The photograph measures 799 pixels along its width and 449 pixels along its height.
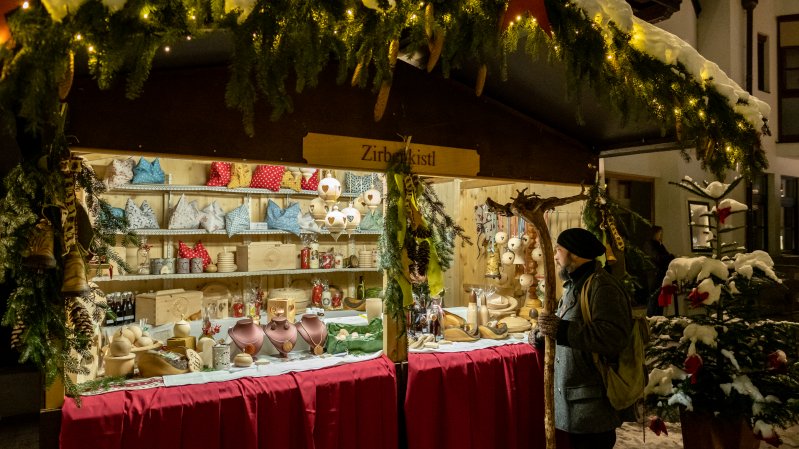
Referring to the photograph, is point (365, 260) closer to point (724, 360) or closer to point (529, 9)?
point (724, 360)

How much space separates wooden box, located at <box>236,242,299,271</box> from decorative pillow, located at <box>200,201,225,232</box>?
284 mm

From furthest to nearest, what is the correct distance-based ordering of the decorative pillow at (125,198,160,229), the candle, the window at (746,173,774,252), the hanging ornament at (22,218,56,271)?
the window at (746,173,774,252), the decorative pillow at (125,198,160,229), the candle, the hanging ornament at (22,218,56,271)

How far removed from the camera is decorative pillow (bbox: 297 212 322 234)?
529 centimetres

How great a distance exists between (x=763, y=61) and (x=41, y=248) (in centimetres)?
1111

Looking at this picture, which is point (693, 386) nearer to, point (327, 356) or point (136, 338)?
point (327, 356)

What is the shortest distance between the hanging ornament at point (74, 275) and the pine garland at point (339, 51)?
495mm

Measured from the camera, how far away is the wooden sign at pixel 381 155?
310 cm

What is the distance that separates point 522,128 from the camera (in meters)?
3.93

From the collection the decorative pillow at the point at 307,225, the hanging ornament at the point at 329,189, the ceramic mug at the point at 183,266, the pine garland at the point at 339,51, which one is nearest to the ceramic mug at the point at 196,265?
the ceramic mug at the point at 183,266

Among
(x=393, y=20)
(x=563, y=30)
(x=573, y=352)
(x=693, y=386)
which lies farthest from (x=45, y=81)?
(x=693, y=386)

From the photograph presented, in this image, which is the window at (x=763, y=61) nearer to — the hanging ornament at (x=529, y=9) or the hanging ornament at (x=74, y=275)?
the hanging ornament at (x=529, y=9)

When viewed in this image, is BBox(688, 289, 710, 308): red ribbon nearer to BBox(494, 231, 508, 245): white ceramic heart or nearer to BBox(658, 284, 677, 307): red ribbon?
BBox(658, 284, 677, 307): red ribbon

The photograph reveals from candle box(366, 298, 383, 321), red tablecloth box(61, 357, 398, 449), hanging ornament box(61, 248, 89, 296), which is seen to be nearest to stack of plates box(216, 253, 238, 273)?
candle box(366, 298, 383, 321)

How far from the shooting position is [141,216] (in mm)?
4668
